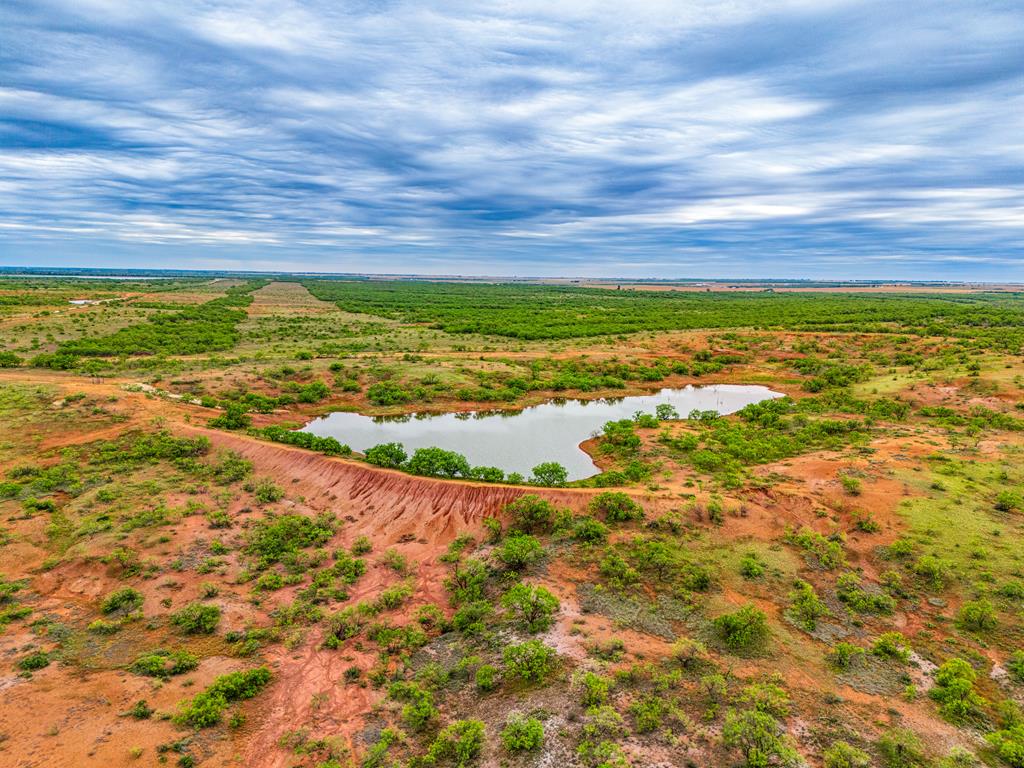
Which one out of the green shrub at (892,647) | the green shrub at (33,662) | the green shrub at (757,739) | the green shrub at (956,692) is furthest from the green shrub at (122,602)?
the green shrub at (956,692)

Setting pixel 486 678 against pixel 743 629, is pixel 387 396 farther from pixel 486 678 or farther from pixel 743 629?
pixel 743 629

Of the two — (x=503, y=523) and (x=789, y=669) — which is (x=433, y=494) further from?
(x=789, y=669)

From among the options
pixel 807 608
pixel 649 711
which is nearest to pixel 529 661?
pixel 649 711

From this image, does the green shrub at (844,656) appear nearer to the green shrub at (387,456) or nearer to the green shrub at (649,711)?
the green shrub at (649,711)

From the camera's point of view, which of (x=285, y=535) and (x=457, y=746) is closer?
(x=457, y=746)

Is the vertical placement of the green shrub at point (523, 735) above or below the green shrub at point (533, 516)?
below
